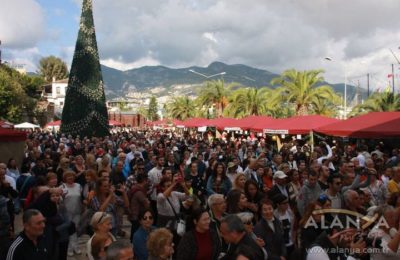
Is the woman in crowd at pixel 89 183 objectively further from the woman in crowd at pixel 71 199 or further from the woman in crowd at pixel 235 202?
the woman in crowd at pixel 235 202

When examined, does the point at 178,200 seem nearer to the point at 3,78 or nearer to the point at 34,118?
the point at 3,78

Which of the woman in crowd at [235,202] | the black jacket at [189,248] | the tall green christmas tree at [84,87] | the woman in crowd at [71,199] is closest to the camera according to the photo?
the black jacket at [189,248]

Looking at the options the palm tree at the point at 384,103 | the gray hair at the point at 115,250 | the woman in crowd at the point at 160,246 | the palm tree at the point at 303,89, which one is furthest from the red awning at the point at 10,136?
the palm tree at the point at 384,103

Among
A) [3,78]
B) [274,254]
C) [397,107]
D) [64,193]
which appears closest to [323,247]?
[274,254]

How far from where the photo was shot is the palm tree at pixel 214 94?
176 feet

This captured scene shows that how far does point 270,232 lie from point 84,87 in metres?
29.3

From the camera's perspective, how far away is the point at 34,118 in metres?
60.1

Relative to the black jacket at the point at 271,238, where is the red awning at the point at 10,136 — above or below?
above

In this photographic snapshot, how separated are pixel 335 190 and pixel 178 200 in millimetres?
2415

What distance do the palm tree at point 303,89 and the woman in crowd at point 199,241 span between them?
1219 inches

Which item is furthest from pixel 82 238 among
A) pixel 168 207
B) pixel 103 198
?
pixel 168 207

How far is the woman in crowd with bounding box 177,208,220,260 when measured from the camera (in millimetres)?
4883

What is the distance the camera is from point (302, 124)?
23.0 m

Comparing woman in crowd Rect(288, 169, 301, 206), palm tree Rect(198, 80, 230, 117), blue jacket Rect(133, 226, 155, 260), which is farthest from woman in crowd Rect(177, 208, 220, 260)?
palm tree Rect(198, 80, 230, 117)
